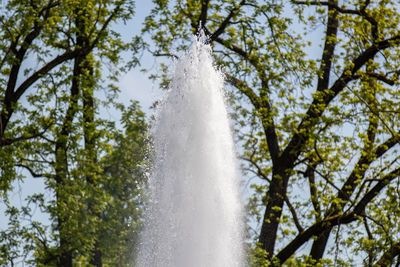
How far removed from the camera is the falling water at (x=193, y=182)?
26.4ft

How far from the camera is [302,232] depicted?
1327cm

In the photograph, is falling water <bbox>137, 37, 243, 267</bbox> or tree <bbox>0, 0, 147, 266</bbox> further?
tree <bbox>0, 0, 147, 266</bbox>

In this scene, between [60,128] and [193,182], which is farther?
[60,128]

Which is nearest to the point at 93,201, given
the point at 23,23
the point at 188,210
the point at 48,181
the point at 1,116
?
the point at 48,181

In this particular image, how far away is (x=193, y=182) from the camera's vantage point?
8.48 meters

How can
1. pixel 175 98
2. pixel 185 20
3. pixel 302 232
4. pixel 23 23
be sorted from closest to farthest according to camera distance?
1. pixel 175 98
2. pixel 302 232
3. pixel 23 23
4. pixel 185 20

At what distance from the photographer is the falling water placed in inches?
317

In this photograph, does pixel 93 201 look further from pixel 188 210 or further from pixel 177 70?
pixel 188 210

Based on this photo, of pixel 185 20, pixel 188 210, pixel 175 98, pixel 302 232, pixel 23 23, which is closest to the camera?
pixel 188 210

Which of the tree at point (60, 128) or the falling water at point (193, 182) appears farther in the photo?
the tree at point (60, 128)

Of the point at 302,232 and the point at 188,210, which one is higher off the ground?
the point at 302,232

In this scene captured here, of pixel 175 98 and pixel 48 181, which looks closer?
pixel 175 98

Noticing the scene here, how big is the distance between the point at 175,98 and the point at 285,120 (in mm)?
5552

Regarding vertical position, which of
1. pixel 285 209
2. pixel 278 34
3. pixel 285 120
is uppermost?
pixel 278 34
